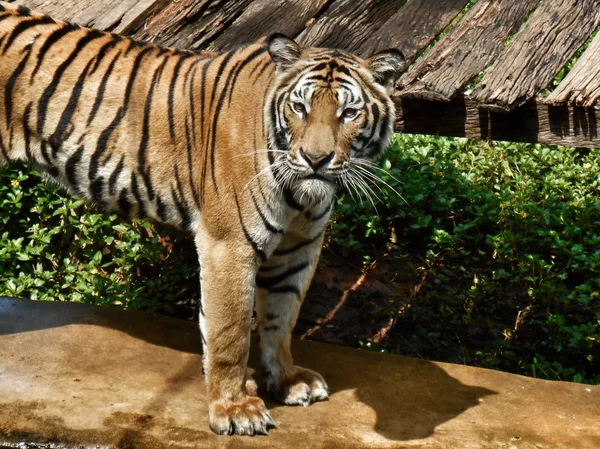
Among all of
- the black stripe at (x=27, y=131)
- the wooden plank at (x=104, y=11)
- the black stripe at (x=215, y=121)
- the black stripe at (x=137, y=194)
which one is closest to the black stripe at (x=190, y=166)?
the black stripe at (x=215, y=121)

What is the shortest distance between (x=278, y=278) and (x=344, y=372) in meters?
0.48

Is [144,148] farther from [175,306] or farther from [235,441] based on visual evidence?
[175,306]

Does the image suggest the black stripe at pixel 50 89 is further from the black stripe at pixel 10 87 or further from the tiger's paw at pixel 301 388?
the tiger's paw at pixel 301 388

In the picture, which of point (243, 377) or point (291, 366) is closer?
point (243, 377)

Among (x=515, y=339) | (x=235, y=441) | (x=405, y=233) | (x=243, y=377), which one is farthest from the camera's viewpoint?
(x=405, y=233)

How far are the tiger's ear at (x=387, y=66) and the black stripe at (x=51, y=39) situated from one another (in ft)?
4.22

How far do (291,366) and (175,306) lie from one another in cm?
136

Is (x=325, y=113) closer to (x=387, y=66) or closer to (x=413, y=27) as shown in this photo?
(x=387, y=66)

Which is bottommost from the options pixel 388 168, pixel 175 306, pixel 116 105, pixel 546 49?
pixel 175 306

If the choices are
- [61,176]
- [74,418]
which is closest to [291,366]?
[74,418]

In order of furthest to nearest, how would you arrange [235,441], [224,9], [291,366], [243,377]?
[224,9]
[291,366]
[243,377]
[235,441]

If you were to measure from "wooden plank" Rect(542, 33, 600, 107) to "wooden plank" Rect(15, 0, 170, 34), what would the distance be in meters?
1.99

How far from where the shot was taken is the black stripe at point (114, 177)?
3570mm

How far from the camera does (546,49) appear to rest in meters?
3.56
